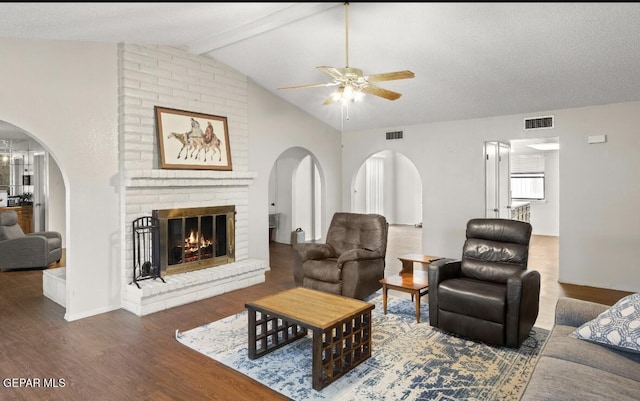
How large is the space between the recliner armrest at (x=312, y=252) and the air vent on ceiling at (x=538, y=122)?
11.2 feet

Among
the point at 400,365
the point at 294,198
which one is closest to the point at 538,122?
the point at 400,365

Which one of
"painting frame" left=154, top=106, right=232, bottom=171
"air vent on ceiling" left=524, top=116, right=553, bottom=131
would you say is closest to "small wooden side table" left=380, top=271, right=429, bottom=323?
"painting frame" left=154, top=106, right=232, bottom=171

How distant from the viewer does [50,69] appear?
3.82 m

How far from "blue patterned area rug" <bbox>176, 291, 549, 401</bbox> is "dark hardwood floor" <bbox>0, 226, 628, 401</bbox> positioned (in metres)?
0.18

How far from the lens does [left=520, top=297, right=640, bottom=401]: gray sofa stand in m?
1.74

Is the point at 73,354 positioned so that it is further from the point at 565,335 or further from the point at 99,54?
the point at 565,335

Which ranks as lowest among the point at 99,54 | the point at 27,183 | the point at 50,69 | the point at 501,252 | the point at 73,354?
A: the point at 73,354

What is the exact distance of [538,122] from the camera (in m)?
5.49

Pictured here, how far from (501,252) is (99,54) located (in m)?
4.65

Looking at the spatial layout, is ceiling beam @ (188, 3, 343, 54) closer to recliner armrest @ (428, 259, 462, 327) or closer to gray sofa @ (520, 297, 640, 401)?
recliner armrest @ (428, 259, 462, 327)

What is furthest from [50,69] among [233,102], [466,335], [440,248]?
[440,248]

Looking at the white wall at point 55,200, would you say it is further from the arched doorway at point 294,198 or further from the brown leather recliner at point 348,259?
the brown leather recliner at point 348,259

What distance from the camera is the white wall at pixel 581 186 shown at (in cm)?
Answer: 490

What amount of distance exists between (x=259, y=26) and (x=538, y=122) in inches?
159
